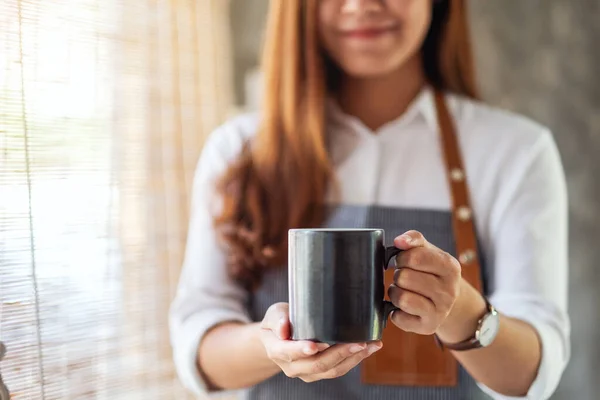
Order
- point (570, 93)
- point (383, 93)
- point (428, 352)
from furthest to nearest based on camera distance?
point (570, 93), point (383, 93), point (428, 352)

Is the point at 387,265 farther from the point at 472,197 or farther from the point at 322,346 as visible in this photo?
the point at 472,197

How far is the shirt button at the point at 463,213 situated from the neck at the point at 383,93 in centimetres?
14

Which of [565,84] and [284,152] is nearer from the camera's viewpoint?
[284,152]

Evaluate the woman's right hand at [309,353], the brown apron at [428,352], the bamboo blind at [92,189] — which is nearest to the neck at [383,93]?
the brown apron at [428,352]

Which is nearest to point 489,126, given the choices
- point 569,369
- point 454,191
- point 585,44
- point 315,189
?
point 454,191

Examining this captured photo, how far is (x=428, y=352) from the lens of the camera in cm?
A: 65

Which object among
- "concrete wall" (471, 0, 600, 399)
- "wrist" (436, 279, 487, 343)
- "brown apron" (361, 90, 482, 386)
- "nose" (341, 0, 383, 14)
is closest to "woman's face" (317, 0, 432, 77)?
"nose" (341, 0, 383, 14)

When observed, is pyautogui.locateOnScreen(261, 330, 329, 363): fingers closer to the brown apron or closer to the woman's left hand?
the woman's left hand

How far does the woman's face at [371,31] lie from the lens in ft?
2.20

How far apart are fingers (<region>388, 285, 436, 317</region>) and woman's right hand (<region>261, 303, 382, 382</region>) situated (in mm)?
31

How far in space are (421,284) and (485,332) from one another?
14 centimetres

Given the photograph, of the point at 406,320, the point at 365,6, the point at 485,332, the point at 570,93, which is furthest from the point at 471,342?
the point at 570,93

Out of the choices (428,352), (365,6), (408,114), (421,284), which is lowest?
(428,352)

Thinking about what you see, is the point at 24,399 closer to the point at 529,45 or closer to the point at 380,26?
the point at 380,26
